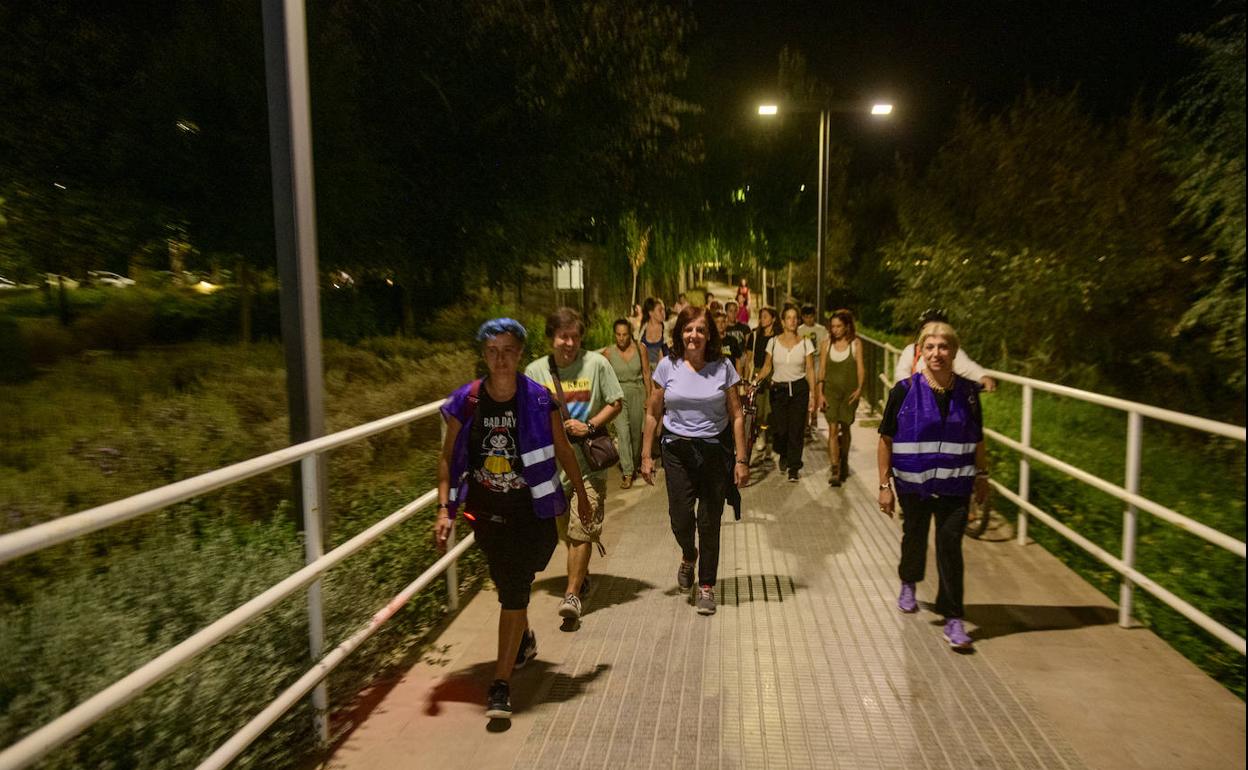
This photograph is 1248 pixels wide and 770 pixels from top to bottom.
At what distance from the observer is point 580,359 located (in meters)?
5.46

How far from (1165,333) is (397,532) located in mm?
9079

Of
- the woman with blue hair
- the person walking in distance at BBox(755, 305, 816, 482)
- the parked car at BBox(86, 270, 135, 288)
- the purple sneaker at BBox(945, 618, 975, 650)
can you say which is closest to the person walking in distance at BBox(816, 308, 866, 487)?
the person walking in distance at BBox(755, 305, 816, 482)

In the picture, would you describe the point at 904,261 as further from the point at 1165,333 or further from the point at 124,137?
the point at 124,137

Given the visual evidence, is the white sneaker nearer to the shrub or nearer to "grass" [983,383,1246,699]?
"grass" [983,383,1246,699]

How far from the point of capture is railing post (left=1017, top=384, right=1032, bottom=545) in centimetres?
652

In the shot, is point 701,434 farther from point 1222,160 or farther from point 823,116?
point 823,116

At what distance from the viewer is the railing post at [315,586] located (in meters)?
3.79

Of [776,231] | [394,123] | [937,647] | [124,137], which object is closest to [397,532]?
[937,647]

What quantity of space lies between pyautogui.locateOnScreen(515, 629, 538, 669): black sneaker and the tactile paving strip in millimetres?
177

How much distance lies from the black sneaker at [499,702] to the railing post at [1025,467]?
166 inches

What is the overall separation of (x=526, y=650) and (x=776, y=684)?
48.0 inches

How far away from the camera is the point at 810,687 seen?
14.3ft

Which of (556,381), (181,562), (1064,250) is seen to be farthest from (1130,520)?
(1064,250)

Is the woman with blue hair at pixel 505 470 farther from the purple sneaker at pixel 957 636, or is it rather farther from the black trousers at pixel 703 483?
the purple sneaker at pixel 957 636
